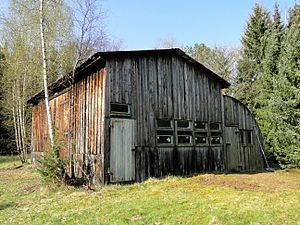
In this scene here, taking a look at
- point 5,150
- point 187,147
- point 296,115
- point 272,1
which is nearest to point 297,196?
point 187,147

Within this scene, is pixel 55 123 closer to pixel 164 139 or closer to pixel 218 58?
pixel 164 139

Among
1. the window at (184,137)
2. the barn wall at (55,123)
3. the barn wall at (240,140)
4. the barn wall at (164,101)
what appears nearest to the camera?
the barn wall at (164,101)

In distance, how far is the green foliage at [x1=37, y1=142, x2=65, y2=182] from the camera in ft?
32.3

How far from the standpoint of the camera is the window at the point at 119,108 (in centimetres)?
1073

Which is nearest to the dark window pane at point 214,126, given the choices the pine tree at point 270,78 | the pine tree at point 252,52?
the pine tree at point 270,78

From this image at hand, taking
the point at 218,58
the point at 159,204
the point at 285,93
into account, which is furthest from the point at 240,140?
the point at 218,58

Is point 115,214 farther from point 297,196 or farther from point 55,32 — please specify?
point 55,32

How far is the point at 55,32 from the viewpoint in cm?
1159

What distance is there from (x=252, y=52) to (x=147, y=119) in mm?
19317

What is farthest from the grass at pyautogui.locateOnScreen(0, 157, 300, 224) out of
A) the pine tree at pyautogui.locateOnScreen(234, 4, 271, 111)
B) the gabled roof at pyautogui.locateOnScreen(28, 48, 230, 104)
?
the pine tree at pyautogui.locateOnScreen(234, 4, 271, 111)

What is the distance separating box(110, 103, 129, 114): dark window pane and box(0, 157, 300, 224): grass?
2.75 m

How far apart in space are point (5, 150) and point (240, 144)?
972 inches

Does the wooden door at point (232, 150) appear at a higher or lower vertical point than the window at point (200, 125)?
lower

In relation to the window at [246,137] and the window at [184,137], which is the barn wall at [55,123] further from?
the window at [246,137]
